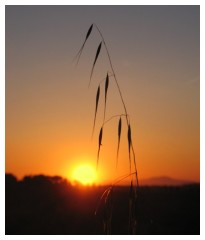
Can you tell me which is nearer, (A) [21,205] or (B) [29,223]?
(B) [29,223]

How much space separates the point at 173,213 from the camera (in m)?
6.77
